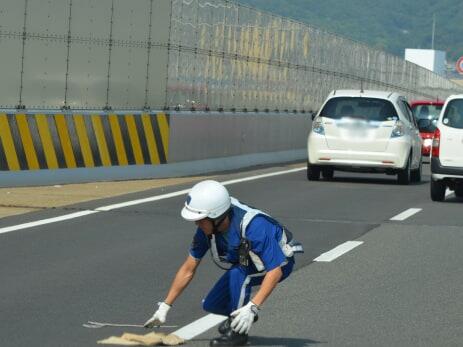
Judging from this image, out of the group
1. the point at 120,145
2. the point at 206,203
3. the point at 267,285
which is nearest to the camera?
the point at 206,203

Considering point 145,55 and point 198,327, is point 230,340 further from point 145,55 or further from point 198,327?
point 145,55

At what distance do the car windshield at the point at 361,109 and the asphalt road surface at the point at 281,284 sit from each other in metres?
4.95

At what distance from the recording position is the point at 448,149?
21.8m

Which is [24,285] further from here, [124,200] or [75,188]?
[75,188]

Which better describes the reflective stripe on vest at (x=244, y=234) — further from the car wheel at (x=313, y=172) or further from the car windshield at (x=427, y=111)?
the car windshield at (x=427, y=111)

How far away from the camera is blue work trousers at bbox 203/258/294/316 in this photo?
8766 millimetres

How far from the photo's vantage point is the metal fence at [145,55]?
22.1 meters

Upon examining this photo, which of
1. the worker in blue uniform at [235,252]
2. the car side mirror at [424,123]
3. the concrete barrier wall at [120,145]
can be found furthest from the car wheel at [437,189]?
the worker in blue uniform at [235,252]

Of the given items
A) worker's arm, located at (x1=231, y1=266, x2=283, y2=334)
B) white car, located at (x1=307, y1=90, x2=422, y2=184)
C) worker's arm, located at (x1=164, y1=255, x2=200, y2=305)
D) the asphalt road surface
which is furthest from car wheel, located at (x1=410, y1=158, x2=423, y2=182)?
worker's arm, located at (x1=231, y1=266, x2=283, y2=334)

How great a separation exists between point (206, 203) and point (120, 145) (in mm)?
15010

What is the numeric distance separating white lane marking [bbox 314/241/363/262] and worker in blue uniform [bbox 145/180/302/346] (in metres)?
5.02

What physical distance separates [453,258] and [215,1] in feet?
53.6

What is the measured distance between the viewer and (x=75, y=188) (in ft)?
69.9

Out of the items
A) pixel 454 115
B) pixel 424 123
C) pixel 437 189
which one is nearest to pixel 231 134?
pixel 424 123
